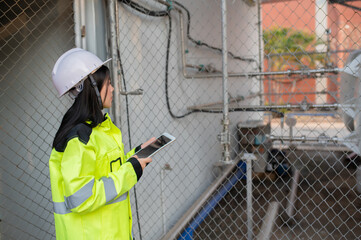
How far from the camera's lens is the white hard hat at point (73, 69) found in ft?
4.97

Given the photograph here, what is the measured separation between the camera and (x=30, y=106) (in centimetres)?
253

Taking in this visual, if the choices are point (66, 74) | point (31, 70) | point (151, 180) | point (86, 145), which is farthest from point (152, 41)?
point (86, 145)

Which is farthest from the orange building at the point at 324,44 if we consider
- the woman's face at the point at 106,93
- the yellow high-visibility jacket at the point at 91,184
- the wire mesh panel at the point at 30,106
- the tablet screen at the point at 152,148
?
the wire mesh panel at the point at 30,106

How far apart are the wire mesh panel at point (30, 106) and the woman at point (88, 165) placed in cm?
104

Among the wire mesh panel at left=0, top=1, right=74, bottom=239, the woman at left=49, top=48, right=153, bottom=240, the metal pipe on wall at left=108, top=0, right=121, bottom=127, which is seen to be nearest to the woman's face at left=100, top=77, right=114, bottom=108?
the woman at left=49, top=48, right=153, bottom=240

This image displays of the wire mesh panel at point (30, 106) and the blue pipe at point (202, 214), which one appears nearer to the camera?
the wire mesh panel at point (30, 106)

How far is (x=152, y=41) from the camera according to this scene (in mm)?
2926

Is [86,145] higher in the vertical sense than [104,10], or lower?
lower

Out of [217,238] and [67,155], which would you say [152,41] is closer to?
[67,155]

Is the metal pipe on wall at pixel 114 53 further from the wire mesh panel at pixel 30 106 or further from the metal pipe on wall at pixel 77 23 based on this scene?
the wire mesh panel at pixel 30 106

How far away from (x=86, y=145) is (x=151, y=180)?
163 cm

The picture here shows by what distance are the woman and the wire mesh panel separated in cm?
104

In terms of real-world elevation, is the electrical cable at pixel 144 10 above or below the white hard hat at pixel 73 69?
above

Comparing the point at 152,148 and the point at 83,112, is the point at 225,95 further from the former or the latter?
the point at 83,112
